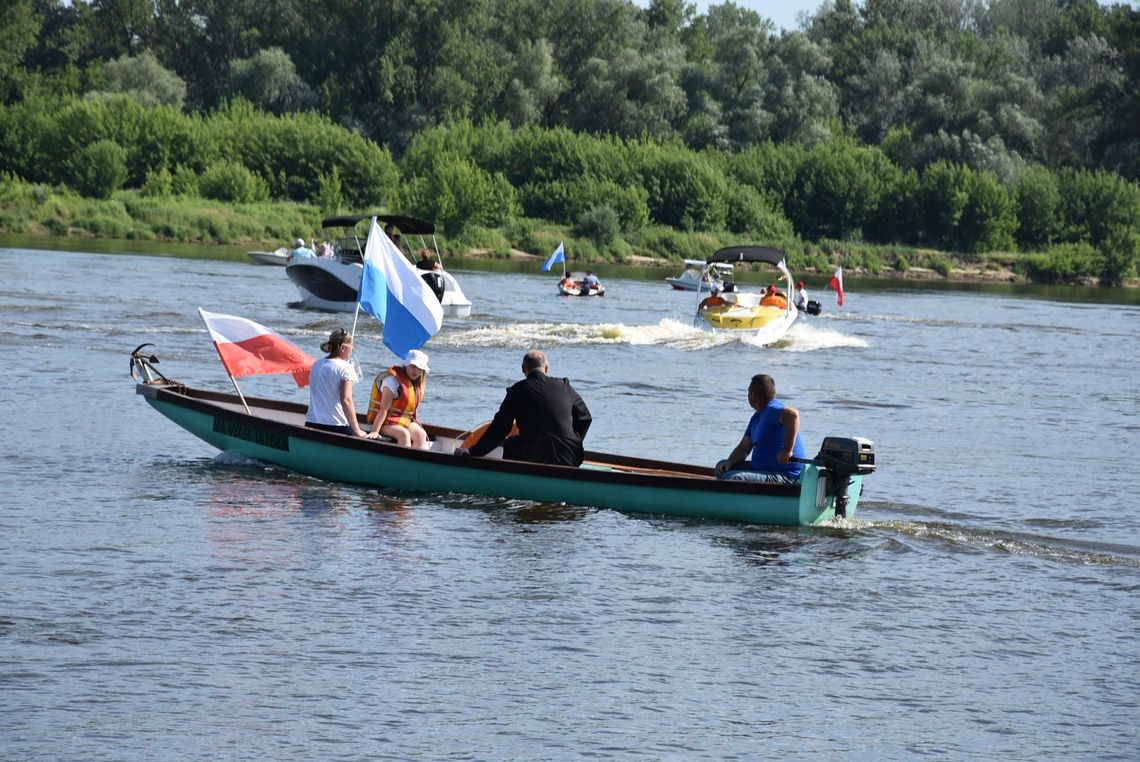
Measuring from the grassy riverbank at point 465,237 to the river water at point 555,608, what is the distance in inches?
2174

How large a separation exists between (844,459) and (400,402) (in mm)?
4901

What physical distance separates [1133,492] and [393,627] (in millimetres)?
11356

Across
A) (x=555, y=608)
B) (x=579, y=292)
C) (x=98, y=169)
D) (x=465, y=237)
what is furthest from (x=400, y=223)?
(x=465, y=237)

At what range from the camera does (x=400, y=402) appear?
57.6ft

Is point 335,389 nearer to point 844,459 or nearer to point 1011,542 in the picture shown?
point 844,459

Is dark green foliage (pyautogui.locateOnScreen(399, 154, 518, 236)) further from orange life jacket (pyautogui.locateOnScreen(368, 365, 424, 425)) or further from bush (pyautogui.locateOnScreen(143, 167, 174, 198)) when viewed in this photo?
orange life jacket (pyautogui.locateOnScreen(368, 365, 424, 425))

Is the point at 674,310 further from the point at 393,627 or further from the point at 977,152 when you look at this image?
the point at 977,152

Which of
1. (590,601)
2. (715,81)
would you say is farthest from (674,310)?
(715,81)

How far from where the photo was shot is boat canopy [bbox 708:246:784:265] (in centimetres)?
4047

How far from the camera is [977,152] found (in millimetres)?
102000

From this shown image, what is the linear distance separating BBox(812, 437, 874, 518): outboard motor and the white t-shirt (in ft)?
16.1

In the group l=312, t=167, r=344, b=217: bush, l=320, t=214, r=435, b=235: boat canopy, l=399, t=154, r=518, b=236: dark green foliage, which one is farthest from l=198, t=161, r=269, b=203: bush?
l=320, t=214, r=435, b=235: boat canopy

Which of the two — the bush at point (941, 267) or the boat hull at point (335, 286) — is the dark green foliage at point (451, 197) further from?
the boat hull at point (335, 286)

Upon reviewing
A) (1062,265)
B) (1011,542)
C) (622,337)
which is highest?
(1062,265)
